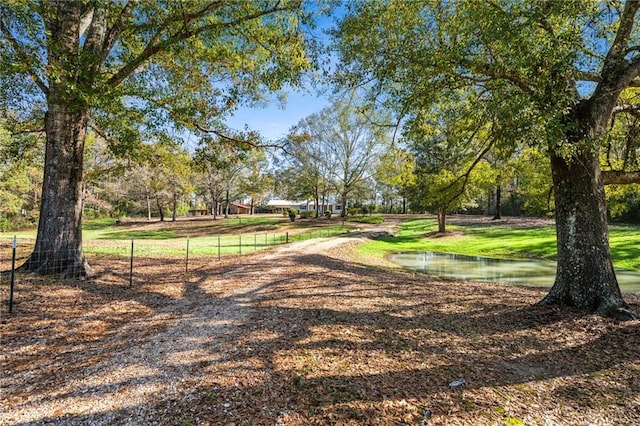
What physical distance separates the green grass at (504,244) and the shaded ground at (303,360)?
1181cm

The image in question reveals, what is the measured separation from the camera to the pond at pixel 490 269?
38.2ft

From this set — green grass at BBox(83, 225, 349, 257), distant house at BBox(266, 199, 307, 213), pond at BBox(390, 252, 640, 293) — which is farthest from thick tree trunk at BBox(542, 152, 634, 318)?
distant house at BBox(266, 199, 307, 213)

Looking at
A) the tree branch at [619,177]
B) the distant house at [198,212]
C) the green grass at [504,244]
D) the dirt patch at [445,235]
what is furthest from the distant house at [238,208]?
the tree branch at [619,177]

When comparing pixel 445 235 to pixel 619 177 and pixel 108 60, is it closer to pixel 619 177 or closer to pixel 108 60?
pixel 619 177

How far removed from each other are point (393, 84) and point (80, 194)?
798 cm

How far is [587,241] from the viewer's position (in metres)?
5.80

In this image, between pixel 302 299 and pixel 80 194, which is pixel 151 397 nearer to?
pixel 302 299

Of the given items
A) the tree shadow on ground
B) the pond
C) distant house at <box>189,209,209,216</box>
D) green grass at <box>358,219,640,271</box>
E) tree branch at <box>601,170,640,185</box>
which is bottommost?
the pond

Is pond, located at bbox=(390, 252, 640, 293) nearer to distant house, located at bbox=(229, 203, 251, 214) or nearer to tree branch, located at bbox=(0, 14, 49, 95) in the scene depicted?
tree branch, located at bbox=(0, 14, 49, 95)

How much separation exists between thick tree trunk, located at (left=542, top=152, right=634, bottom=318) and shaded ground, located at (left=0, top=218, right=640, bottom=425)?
432 millimetres

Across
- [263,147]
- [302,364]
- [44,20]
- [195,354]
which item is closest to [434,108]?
[263,147]

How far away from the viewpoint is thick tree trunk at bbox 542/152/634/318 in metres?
5.72

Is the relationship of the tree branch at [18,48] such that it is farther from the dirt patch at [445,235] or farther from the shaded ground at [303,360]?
the dirt patch at [445,235]

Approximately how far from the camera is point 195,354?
4098 millimetres
